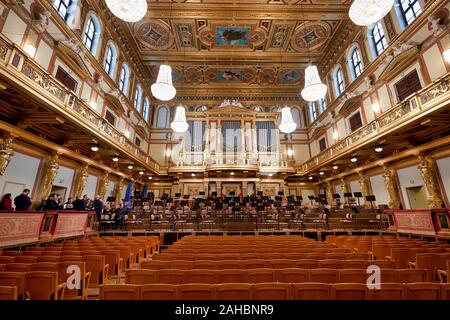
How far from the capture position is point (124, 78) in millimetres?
14000

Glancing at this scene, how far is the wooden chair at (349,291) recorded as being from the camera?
1837 mm

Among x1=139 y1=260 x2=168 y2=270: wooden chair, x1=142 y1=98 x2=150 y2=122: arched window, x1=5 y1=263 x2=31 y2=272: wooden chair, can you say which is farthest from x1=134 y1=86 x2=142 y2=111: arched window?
x1=139 y1=260 x2=168 y2=270: wooden chair

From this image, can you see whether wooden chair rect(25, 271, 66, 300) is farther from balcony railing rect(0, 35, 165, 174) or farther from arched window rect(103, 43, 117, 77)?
arched window rect(103, 43, 117, 77)

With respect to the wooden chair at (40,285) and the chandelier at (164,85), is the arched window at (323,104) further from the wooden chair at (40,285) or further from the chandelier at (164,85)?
the wooden chair at (40,285)

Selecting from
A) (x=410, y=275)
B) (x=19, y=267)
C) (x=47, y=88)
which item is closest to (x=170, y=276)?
(x=19, y=267)

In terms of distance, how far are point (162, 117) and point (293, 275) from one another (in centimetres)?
1887

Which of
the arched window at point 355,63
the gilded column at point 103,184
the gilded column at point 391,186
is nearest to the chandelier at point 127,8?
the gilded column at point 103,184

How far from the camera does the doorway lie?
9289 millimetres

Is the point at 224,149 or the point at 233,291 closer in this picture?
the point at 233,291

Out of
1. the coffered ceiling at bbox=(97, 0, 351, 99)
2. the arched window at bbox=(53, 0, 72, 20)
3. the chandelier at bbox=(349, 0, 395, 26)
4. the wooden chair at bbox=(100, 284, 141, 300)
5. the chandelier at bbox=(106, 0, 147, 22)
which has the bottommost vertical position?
A: the wooden chair at bbox=(100, 284, 141, 300)

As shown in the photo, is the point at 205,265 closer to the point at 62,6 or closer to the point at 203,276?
the point at 203,276

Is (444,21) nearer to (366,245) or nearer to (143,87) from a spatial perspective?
(366,245)

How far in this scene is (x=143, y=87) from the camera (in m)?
17.0

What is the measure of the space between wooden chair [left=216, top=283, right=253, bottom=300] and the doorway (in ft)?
36.4
